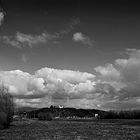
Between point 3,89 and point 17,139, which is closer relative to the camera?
point 17,139

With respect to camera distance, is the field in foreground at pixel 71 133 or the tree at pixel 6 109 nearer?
the field in foreground at pixel 71 133

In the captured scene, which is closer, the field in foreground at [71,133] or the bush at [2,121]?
the field in foreground at [71,133]

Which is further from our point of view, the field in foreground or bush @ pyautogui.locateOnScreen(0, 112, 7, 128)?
bush @ pyautogui.locateOnScreen(0, 112, 7, 128)

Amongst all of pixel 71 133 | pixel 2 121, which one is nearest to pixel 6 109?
pixel 2 121

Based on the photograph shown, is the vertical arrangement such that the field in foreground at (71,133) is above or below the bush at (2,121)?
below

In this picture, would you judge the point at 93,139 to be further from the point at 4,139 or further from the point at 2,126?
the point at 2,126

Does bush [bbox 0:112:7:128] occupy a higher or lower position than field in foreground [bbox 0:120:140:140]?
higher

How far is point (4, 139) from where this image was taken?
40.5 metres

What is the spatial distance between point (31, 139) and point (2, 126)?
35811 millimetres

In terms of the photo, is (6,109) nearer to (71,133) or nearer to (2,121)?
(2,121)

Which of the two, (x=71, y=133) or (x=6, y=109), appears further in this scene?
(x=6, y=109)

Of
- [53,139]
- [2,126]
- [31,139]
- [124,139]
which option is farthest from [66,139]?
[2,126]

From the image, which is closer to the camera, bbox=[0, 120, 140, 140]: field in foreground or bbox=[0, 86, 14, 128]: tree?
bbox=[0, 120, 140, 140]: field in foreground

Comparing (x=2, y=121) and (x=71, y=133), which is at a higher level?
(x=2, y=121)
